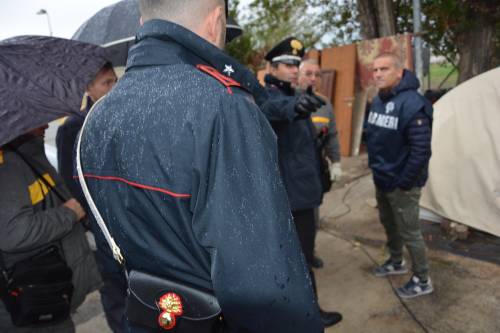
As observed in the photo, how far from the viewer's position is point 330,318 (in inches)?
125

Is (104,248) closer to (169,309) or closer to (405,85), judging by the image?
(169,309)

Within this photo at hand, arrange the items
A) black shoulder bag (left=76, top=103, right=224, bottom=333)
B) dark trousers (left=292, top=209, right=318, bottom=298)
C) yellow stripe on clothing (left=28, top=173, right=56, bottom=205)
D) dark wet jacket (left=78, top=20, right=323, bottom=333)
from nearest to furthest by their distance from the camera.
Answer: dark wet jacket (left=78, top=20, right=323, bottom=333), black shoulder bag (left=76, top=103, right=224, bottom=333), yellow stripe on clothing (left=28, top=173, right=56, bottom=205), dark trousers (left=292, top=209, right=318, bottom=298)

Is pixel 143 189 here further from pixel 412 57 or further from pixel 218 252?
pixel 412 57

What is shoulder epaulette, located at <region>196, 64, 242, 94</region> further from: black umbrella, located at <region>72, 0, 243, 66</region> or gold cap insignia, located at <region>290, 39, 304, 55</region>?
black umbrella, located at <region>72, 0, 243, 66</region>

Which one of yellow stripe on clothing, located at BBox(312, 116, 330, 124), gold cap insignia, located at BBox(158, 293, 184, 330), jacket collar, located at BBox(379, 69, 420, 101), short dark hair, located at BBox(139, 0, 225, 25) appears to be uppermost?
short dark hair, located at BBox(139, 0, 225, 25)

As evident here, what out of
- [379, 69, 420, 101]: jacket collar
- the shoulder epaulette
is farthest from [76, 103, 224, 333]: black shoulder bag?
[379, 69, 420, 101]: jacket collar

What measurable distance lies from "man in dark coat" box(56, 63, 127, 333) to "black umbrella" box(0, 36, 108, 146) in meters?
0.14

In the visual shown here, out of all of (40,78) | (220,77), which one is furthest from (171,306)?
(40,78)


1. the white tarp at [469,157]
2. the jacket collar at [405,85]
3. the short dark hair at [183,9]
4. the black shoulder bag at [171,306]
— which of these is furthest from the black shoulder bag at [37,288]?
the white tarp at [469,157]

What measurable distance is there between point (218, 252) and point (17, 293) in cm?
142

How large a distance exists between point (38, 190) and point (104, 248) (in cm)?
76

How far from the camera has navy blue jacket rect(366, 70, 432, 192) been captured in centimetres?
305

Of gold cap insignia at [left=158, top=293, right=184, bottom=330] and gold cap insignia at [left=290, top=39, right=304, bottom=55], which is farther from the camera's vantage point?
gold cap insignia at [left=290, top=39, right=304, bottom=55]

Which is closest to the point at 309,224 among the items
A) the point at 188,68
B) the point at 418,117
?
the point at 418,117
